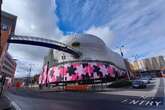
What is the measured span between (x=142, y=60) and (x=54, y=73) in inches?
3446

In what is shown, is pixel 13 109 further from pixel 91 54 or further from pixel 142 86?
A: pixel 91 54

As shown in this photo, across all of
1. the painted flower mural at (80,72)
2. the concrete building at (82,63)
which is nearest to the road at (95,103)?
the painted flower mural at (80,72)

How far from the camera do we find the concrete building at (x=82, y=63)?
66188 millimetres

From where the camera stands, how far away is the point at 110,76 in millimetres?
69938

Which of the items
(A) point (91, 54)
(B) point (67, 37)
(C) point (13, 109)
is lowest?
(C) point (13, 109)

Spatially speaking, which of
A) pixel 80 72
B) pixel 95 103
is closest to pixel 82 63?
pixel 80 72

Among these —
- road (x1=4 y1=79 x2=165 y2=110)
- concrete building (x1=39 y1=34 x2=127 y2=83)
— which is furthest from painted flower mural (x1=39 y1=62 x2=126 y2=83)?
road (x1=4 y1=79 x2=165 y2=110)

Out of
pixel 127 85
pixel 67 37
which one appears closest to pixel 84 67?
pixel 67 37

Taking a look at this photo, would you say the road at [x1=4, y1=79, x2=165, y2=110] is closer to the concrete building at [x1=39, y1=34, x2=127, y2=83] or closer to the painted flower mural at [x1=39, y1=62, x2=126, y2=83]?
the painted flower mural at [x1=39, y1=62, x2=126, y2=83]

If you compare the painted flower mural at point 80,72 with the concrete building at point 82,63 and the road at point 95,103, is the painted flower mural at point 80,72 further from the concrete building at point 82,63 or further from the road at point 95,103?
the road at point 95,103

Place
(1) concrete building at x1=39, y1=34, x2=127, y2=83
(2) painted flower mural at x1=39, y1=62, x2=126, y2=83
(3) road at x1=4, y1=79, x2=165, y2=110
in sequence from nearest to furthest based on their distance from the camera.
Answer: (3) road at x1=4, y1=79, x2=165, y2=110
(2) painted flower mural at x1=39, y1=62, x2=126, y2=83
(1) concrete building at x1=39, y1=34, x2=127, y2=83

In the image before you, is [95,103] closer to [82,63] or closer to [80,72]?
[80,72]

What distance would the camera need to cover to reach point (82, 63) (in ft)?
222

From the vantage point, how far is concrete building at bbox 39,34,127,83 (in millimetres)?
66188
